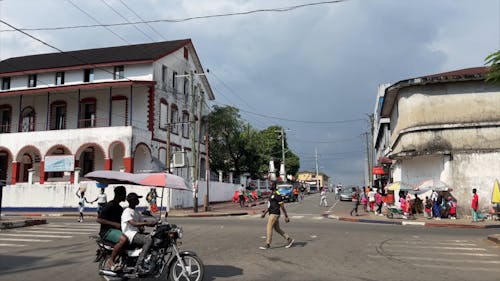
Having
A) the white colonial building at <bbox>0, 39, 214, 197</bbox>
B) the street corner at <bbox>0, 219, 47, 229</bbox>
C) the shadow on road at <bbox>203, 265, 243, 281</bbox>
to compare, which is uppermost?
the white colonial building at <bbox>0, 39, 214, 197</bbox>

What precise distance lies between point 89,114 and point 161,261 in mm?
32858

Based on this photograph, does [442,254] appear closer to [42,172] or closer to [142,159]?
[142,159]

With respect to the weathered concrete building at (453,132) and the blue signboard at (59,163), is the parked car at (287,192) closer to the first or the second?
the weathered concrete building at (453,132)

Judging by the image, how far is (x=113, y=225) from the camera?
776 cm

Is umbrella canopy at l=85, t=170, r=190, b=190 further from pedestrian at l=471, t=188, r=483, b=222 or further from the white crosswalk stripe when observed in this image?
pedestrian at l=471, t=188, r=483, b=222

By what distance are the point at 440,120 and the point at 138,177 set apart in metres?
23.1

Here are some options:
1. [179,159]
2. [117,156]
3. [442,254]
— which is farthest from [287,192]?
[442,254]

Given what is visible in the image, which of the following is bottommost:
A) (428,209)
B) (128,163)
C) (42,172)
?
(428,209)

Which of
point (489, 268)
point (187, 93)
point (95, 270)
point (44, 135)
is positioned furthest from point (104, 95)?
point (489, 268)

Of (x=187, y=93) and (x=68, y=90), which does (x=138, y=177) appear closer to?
(x=68, y=90)

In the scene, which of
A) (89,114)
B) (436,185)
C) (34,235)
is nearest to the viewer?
(34,235)

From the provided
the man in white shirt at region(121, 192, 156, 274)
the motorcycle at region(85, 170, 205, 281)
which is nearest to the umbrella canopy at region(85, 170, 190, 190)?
the man in white shirt at region(121, 192, 156, 274)

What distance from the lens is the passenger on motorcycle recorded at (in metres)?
7.44

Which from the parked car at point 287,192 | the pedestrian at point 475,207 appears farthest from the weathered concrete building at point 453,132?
the parked car at point 287,192
